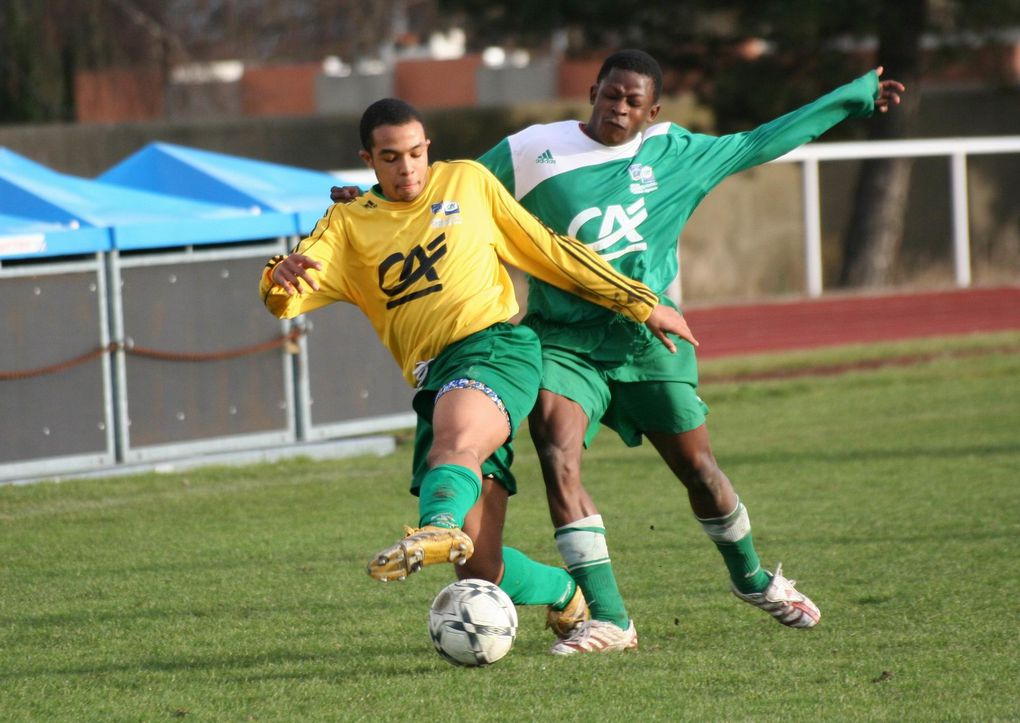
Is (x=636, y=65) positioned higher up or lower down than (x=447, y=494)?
higher up

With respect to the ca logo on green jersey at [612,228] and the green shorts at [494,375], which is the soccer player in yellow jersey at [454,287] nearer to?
the green shorts at [494,375]

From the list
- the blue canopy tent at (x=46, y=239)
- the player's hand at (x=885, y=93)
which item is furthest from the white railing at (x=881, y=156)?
the player's hand at (x=885, y=93)

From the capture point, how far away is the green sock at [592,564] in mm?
5082

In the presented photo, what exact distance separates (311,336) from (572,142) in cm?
504

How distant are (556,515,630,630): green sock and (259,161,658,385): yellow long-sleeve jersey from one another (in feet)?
2.28

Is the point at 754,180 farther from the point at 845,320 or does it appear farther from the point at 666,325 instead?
the point at 666,325

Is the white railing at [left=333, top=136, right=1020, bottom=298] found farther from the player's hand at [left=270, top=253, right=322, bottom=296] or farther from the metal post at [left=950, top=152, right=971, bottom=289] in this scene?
the player's hand at [left=270, top=253, right=322, bottom=296]

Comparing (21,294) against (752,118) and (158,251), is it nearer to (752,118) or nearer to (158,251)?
(158,251)

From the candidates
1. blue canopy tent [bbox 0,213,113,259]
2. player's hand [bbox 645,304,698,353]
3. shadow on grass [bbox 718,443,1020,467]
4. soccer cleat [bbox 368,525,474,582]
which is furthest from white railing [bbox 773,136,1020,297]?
soccer cleat [bbox 368,525,474,582]

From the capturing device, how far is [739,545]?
5.45 meters

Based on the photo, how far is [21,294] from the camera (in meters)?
8.98

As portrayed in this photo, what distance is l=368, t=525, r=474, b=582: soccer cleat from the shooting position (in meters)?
4.12

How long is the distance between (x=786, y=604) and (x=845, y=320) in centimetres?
1175

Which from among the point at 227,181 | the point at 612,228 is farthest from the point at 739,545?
the point at 227,181
